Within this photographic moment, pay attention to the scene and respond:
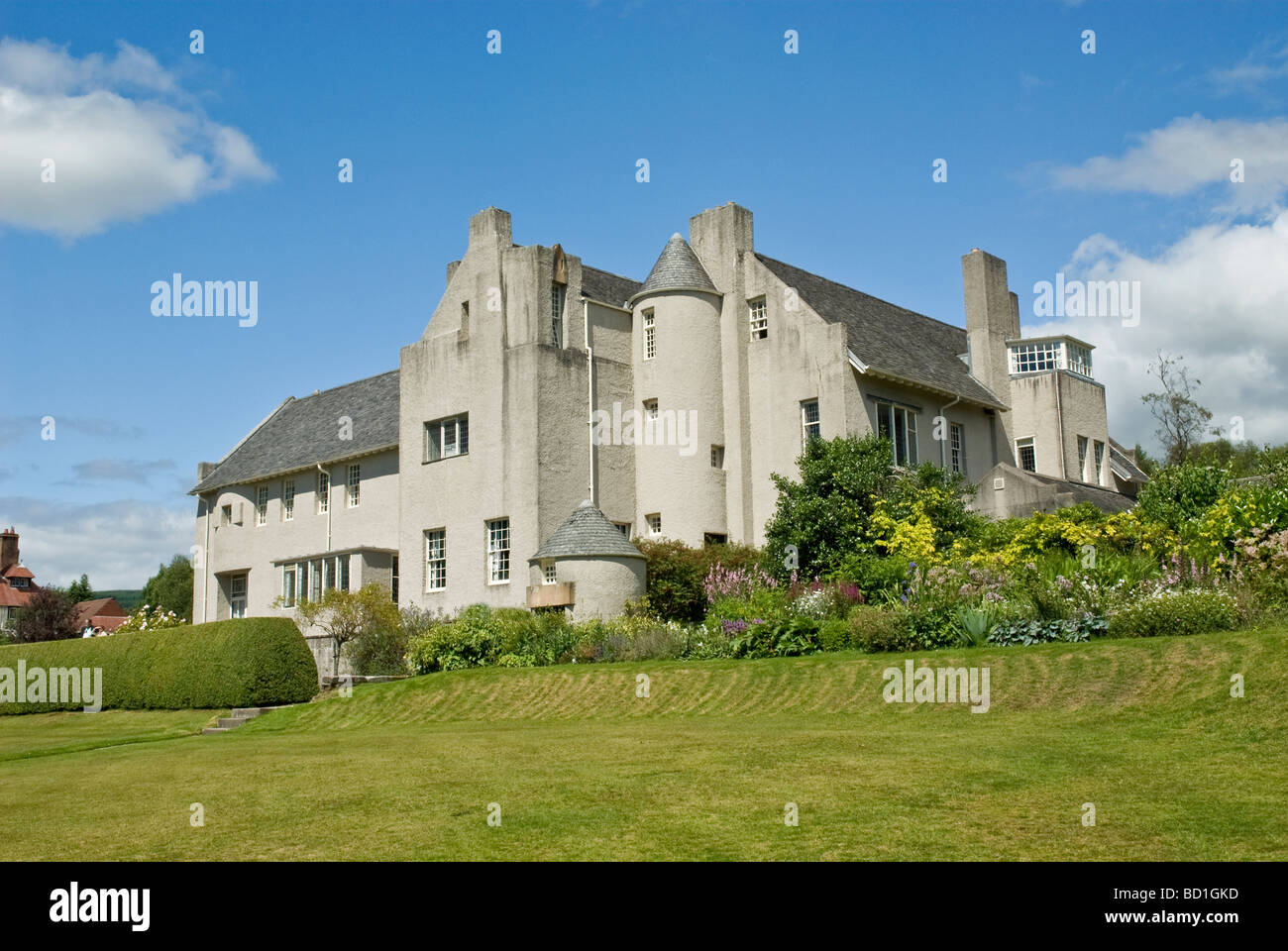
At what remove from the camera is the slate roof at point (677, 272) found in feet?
115

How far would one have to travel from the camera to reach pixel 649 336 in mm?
35875

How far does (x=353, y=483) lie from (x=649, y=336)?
12.3 meters

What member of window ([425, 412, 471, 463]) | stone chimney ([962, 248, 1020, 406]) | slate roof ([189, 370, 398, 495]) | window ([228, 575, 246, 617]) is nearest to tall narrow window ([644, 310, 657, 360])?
window ([425, 412, 471, 463])

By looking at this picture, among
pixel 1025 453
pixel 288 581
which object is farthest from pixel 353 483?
pixel 1025 453

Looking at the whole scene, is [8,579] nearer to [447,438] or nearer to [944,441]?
[447,438]

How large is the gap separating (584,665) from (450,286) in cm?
1642

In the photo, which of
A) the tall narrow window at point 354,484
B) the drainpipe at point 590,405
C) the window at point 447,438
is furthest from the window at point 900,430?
the tall narrow window at point 354,484

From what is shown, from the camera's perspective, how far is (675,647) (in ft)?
81.3

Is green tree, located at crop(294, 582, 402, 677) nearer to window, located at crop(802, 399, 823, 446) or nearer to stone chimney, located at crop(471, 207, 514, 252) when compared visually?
stone chimney, located at crop(471, 207, 514, 252)
